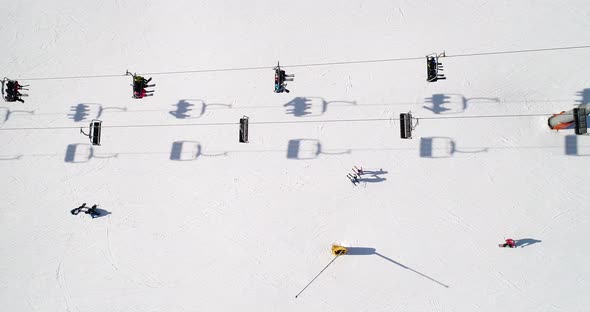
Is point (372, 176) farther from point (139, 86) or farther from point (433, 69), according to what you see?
point (139, 86)

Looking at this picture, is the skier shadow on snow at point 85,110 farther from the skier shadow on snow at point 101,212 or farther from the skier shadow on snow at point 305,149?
the skier shadow on snow at point 305,149

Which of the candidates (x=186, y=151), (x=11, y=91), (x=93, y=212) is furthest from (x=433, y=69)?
(x=11, y=91)

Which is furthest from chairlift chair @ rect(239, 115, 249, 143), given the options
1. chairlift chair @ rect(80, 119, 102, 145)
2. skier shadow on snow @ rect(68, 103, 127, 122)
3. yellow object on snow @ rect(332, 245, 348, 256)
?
chairlift chair @ rect(80, 119, 102, 145)

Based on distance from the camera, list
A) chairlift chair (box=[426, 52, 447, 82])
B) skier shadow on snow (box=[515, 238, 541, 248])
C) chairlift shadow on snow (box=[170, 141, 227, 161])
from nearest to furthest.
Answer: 1. skier shadow on snow (box=[515, 238, 541, 248])
2. chairlift chair (box=[426, 52, 447, 82])
3. chairlift shadow on snow (box=[170, 141, 227, 161])

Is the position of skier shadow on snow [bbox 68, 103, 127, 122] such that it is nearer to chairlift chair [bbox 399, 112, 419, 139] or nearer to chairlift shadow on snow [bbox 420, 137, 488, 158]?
chairlift chair [bbox 399, 112, 419, 139]

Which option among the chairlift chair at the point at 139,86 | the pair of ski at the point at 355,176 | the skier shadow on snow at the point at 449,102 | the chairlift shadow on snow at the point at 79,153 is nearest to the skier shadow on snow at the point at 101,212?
the chairlift shadow on snow at the point at 79,153

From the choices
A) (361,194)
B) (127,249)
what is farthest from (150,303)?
(361,194)
